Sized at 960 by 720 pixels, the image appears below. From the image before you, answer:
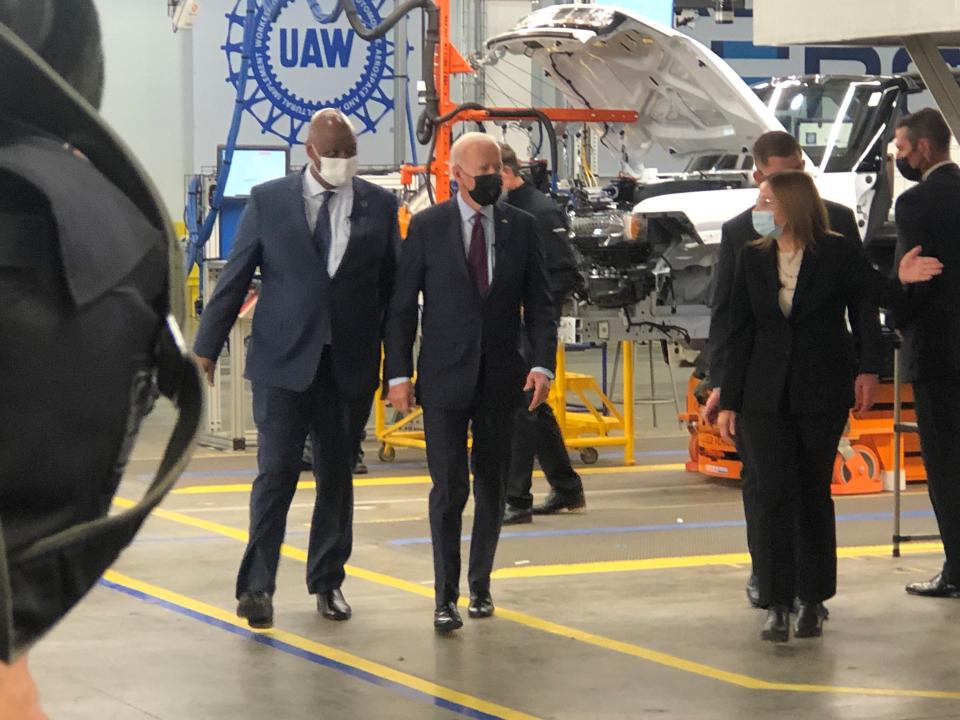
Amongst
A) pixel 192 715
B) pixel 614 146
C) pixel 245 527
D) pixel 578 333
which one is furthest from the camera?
pixel 614 146

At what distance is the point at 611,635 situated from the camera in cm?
671

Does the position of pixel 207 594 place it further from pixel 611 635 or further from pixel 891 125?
pixel 891 125

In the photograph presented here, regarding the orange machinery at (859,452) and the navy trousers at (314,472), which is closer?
the navy trousers at (314,472)

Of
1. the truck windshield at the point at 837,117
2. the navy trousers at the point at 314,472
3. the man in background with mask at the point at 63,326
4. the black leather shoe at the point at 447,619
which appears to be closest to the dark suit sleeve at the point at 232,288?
the navy trousers at the point at 314,472

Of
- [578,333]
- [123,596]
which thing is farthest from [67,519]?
[578,333]

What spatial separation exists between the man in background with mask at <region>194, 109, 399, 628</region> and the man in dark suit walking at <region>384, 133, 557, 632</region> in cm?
16

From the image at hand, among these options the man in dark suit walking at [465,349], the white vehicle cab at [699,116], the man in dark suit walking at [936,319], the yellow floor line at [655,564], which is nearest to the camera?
the man in dark suit walking at [465,349]

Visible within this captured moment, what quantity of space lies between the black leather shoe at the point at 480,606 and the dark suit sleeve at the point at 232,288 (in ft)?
4.75

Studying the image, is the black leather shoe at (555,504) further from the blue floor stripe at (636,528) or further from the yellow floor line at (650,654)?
the yellow floor line at (650,654)

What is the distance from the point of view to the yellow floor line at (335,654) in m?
5.63

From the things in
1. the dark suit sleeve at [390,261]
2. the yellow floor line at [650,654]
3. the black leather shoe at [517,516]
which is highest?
the dark suit sleeve at [390,261]

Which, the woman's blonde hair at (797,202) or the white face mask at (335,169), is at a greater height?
the white face mask at (335,169)

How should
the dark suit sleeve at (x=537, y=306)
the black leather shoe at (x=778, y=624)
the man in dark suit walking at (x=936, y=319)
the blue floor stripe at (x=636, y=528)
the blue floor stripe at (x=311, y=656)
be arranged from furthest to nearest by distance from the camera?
the blue floor stripe at (x=636, y=528), the man in dark suit walking at (x=936, y=319), the dark suit sleeve at (x=537, y=306), the black leather shoe at (x=778, y=624), the blue floor stripe at (x=311, y=656)

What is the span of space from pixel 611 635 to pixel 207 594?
6.18 feet
